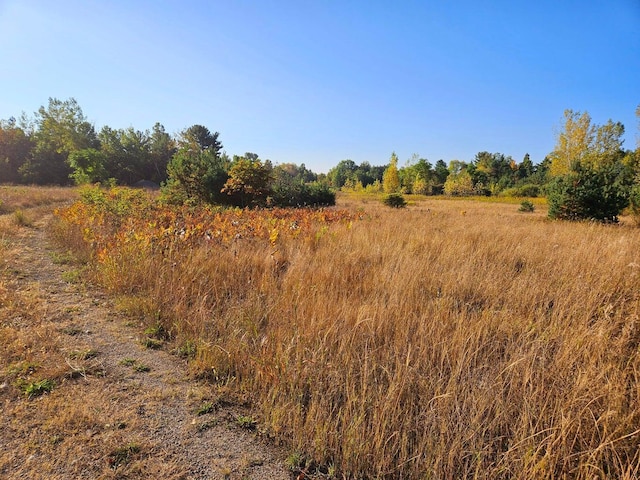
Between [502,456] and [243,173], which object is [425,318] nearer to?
[502,456]

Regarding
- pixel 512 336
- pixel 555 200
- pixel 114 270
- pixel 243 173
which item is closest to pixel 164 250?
pixel 114 270

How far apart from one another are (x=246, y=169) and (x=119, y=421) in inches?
485

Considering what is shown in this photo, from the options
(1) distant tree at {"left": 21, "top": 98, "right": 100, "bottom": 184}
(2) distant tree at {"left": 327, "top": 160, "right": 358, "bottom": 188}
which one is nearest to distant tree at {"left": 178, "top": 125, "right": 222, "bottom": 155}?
(1) distant tree at {"left": 21, "top": 98, "right": 100, "bottom": 184}

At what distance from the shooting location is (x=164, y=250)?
4.52 m

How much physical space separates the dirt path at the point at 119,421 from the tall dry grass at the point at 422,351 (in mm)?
223

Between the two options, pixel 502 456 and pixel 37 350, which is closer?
pixel 502 456

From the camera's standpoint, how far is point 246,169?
13.2 m

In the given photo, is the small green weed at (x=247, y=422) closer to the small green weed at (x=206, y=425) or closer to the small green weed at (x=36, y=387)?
the small green weed at (x=206, y=425)

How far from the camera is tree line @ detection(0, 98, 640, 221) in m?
12.6

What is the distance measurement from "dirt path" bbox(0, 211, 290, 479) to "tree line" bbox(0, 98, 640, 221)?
11.3 m

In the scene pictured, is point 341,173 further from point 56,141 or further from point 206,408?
point 206,408

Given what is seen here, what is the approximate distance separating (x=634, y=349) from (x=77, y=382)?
13.6ft

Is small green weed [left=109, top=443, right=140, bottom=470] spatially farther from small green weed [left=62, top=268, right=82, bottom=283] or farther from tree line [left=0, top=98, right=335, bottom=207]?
tree line [left=0, top=98, right=335, bottom=207]

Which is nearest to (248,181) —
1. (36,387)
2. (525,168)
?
(36,387)
